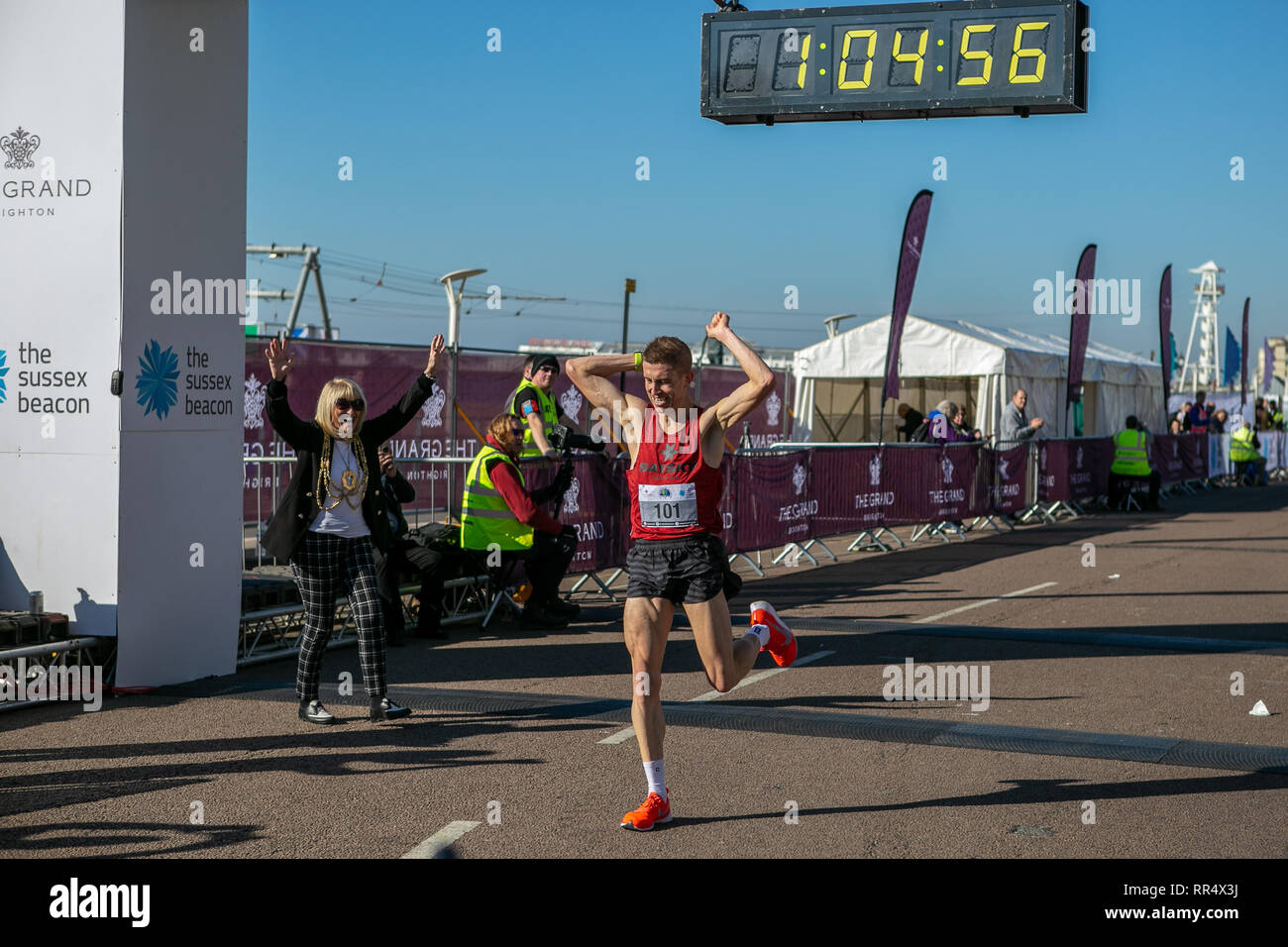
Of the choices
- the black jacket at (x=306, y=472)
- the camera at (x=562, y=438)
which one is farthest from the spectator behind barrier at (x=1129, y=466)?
the black jacket at (x=306, y=472)

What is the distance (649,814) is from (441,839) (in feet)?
2.74

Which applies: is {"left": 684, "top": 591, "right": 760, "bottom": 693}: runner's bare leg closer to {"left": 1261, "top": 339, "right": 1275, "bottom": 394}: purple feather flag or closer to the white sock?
the white sock

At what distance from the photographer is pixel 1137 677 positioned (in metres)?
8.99

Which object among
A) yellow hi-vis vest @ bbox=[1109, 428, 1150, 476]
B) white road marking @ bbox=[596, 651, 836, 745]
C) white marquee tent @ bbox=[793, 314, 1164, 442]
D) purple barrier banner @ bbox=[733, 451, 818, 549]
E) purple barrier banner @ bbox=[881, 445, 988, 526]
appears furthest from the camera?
white marquee tent @ bbox=[793, 314, 1164, 442]

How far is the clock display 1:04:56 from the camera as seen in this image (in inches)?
455

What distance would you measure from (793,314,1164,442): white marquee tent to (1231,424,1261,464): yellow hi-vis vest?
219 cm

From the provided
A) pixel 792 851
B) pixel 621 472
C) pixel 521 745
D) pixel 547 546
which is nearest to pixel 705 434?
pixel 792 851

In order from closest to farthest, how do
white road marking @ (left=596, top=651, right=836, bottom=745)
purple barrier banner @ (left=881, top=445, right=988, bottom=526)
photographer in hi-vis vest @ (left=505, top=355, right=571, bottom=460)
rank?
white road marking @ (left=596, top=651, right=836, bottom=745) < photographer in hi-vis vest @ (left=505, top=355, right=571, bottom=460) < purple barrier banner @ (left=881, top=445, right=988, bottom=526)

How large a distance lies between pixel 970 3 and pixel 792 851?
29.4 feet

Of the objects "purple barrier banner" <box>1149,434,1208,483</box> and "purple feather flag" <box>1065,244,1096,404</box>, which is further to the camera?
"purple barrier banner" <box>1149,434,1208,483</box>

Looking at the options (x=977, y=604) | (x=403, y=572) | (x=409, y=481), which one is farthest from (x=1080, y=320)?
(x=403, y=572)

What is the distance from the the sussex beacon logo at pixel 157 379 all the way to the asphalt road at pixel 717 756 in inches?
70.2

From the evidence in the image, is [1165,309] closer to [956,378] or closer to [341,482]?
[956,378]

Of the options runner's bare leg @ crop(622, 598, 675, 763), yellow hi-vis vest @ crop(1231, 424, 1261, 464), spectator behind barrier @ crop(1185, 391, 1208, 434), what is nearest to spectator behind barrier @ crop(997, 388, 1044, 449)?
spectator behind barrier @ crop(1185, 391, 1208, 434)
